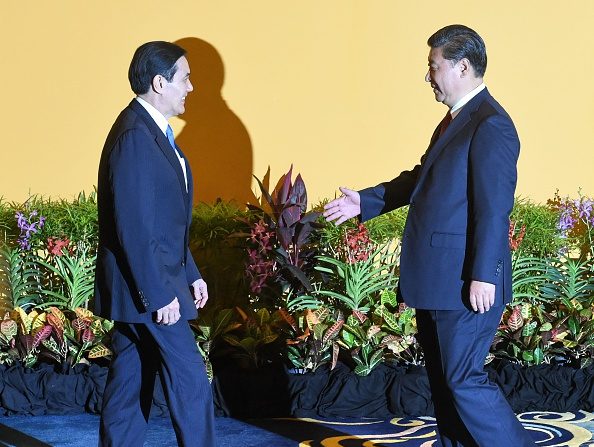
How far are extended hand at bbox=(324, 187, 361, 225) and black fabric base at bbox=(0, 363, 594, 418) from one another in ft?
4.08

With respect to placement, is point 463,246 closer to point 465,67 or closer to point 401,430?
point 465,67

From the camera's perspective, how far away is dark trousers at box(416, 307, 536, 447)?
3.56 m

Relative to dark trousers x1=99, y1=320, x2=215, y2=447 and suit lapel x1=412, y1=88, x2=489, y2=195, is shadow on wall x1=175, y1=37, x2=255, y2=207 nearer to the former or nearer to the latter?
dark trousers x1=99, y1=320, x2=215, y2=447

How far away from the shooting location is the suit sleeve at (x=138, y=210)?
3496 mm

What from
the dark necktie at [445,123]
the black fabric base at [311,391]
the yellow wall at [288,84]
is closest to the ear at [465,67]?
the dark necktie at [445,123]

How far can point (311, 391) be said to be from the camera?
5.11 metres

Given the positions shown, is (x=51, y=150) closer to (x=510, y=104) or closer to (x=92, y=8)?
(x=92, y=8)

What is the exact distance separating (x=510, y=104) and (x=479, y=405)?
3150 millimetres

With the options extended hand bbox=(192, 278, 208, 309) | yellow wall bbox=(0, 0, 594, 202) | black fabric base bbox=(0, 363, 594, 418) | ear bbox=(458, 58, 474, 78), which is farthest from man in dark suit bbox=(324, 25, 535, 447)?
yellow wall bbox=(0, 0, 594, 202)

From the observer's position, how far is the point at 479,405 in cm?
357

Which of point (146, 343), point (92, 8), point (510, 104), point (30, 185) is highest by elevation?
point (92, 8)

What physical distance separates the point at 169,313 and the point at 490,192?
114cm

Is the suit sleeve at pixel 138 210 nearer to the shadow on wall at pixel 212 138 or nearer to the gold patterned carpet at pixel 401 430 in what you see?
the gold patterned carpet at pixel 401 430

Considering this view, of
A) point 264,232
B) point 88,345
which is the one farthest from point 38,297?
point 264,232
